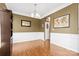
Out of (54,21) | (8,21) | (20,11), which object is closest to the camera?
(8,21)

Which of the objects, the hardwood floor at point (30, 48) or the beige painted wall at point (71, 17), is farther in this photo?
the beige painted wall at point (71, 17)

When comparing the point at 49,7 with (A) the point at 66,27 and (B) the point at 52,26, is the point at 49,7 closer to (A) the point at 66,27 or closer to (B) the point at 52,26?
(B) the point at 52,26

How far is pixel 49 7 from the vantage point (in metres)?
2.81

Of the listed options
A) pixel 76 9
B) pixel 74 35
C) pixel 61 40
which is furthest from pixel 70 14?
pixel 61 40

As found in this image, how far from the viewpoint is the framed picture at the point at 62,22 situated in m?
3.00

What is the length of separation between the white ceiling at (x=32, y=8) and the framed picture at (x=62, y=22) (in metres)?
0.29

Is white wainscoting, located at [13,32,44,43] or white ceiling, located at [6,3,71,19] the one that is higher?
white ceiling, located at [6,3,71,19]

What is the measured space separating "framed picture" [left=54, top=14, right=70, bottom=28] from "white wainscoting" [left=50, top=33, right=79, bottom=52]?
0.27 meters

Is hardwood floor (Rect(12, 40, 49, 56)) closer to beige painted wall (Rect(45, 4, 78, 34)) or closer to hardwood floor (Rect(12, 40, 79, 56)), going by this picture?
hardwood floor (Rect(12, 40, 79, 56))

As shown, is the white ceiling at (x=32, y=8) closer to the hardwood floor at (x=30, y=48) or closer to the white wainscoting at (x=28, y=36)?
the white wainscoting at (x=28, y=36)

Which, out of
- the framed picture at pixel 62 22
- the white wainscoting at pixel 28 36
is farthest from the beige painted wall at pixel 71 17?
the white wainscoting at pixel 28 36

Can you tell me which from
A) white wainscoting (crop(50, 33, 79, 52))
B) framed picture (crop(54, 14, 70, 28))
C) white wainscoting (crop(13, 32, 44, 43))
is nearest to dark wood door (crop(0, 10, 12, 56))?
white wainscoting (crop(13, 32, 44, 43))

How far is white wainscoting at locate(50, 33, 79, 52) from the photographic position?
2.84 meters

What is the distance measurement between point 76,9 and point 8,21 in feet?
6.27
